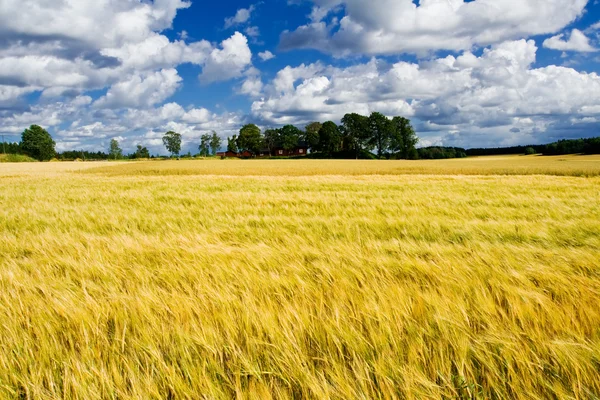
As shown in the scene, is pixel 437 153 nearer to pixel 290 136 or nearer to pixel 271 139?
pixel 290 136

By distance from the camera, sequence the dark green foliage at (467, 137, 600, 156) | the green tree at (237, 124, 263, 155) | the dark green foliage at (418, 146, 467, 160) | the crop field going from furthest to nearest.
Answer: the green tree at (237, 124, 263, 155) < the dark green foliage at (418, 146, 467, 160) < the dark green foliage at (467, 137, 600, 156) < the crop field

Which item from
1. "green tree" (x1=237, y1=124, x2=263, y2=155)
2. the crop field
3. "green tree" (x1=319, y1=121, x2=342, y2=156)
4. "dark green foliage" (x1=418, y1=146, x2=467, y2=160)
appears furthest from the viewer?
"green tree" (x1=237, y1=124, x2=263, y2=155)

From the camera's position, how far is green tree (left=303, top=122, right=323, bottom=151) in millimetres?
111150

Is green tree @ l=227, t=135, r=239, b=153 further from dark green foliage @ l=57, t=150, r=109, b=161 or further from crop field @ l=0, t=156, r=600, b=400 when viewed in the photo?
crop field @ l=0, t=156, r=600, b=400

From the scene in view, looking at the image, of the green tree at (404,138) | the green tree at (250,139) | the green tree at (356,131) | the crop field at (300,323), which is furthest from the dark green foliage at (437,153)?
the crop field at (300,323)

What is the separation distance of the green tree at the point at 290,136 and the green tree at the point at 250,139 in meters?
8.92

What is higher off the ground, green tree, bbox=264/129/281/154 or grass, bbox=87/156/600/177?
green tree, bbox=264/129/281/154

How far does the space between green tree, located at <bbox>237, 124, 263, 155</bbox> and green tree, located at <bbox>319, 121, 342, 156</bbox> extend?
27.3m

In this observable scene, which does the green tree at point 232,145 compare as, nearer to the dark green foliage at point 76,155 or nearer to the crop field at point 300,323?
the dark green foliage at point 76,155

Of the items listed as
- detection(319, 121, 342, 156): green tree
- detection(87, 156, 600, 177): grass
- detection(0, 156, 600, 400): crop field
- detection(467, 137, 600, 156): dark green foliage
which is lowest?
detection(0, 156, 600, 400): crop field

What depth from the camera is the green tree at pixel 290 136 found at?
117312 mm

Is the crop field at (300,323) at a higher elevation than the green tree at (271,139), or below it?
below

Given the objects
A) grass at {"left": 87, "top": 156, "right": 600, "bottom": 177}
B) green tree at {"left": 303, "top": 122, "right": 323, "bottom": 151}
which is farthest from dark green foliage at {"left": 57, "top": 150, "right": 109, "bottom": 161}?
grass at {"left": 87, "top": 156, "right": 600, "bottom": 177}

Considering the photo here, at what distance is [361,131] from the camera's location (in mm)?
92000
